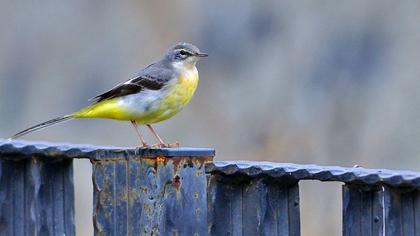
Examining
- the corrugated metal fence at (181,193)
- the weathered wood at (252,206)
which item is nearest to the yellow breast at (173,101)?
the corrugated metal fence at (181,193)

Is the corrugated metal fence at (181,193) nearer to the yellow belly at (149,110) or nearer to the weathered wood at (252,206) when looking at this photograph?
the weathered wood at (252,206)

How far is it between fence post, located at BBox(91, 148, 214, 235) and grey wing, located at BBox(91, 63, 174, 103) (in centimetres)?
183

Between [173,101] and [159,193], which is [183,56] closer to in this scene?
[173,101]

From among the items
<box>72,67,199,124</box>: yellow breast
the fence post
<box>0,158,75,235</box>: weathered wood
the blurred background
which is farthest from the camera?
the blurred background

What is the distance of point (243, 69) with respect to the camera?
14.0 meters

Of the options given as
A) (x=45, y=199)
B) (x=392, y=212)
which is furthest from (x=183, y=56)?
(x=392, y=212)

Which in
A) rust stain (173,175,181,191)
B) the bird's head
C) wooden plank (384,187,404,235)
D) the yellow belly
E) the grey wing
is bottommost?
wooden plank (384,187,404,235)

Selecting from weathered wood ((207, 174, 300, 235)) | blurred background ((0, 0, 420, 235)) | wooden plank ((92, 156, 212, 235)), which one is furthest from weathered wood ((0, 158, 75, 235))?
blurred background ((0, 0, 420, 235))

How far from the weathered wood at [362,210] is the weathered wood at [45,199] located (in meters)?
1.32

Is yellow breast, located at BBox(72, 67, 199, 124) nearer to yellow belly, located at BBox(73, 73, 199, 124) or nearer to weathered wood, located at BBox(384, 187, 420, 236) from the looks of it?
yellow belly, located at BBox(73, 73, 199, 124)

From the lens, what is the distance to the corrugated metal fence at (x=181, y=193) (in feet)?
15.6

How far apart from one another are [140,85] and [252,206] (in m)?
2.26

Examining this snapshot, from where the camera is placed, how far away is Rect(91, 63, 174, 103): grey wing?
23.6ft

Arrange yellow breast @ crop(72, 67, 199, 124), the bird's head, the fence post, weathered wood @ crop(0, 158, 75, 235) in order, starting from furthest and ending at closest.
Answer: the bird's head
yellow breast @ crop(72, 67, 199, 124)
weathered wood @ crop(0, 158, 75, 235)
the fence post
